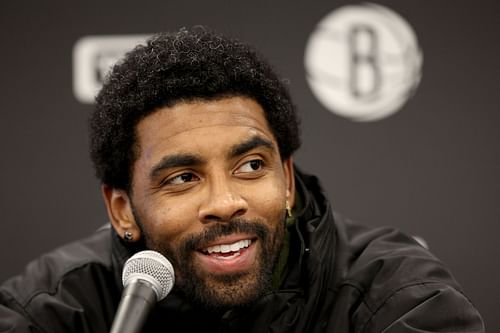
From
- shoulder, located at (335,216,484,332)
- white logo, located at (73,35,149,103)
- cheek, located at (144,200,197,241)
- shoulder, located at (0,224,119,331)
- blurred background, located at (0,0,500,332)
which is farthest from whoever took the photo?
white logo, located at (73,35,149,103)

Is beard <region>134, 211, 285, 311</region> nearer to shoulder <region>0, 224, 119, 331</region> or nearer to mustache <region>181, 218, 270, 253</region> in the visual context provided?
mustache <region>181, 218, 270, 253</region>

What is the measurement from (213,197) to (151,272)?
1.03 feet

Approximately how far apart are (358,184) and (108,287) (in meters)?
0.98

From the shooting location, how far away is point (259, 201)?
135cm

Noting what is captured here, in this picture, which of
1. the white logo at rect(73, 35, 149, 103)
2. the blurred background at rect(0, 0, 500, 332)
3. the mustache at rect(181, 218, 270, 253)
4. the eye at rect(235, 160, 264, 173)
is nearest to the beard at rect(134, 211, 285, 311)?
the mustache at rect(181, 218, 270, 253)

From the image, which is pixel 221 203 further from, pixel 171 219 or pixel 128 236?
pixel 128 236

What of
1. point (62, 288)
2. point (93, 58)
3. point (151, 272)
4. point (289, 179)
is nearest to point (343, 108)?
point (289, 179)

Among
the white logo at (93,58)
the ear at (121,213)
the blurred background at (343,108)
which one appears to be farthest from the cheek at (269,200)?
the white logo at (93,58)

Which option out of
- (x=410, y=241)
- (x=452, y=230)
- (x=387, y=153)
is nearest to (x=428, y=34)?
(x=387, y=153)

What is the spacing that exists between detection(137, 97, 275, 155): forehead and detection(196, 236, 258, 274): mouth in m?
0.21

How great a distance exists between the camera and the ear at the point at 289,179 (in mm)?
1536

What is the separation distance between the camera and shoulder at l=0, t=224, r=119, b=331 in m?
1.44

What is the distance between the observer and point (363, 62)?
2.22m

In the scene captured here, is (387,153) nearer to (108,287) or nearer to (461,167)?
(461,167)
